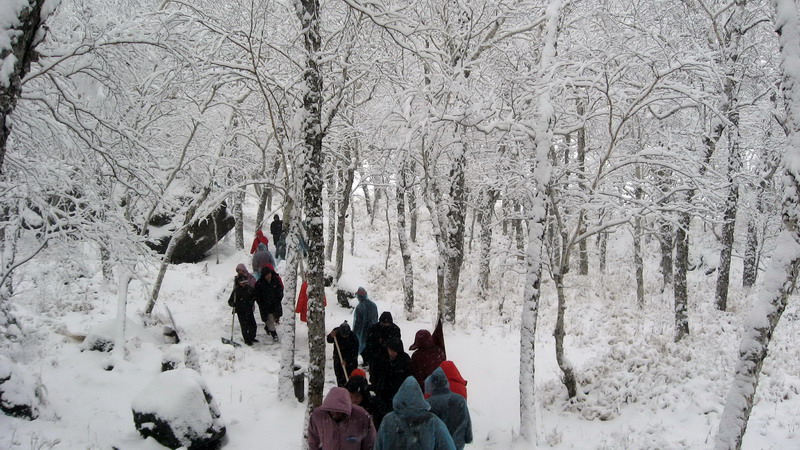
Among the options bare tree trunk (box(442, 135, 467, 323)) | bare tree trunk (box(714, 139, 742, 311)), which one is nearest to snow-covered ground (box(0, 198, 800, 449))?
bare tree trunk (box(714, 139, 742, 311))

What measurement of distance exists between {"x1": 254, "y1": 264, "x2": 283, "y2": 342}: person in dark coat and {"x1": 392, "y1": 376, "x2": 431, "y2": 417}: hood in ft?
26.3

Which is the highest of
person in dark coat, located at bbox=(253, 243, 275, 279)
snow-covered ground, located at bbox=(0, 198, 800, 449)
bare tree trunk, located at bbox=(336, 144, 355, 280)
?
bare tree trunk, located at bbox=(336, 144, 355, 280)

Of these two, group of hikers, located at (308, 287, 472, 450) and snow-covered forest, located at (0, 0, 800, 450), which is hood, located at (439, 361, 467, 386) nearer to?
group of hikers, located at (308, 287, 472, 450)

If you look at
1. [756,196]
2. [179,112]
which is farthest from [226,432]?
[756,196]

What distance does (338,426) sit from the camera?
14.1ft

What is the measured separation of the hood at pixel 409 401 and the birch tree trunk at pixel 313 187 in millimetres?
2662

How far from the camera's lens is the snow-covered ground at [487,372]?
6867 mm

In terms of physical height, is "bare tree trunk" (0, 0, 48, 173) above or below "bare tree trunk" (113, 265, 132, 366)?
above

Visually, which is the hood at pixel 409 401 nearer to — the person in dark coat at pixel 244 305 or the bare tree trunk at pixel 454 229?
the person in dark coat at pixel 244 305

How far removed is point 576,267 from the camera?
75.9 ft

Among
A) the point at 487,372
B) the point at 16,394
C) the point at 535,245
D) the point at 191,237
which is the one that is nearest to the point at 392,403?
the point at 535,245

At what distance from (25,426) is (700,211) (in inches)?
417

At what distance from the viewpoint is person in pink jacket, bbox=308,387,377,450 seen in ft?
13.9

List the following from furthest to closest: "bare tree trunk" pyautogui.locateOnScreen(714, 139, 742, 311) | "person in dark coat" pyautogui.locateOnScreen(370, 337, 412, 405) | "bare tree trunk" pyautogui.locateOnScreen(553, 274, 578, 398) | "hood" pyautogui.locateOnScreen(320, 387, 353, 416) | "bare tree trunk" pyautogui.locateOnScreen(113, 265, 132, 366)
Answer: "bare tree trunk" pyautogui.locateOnScreen(714, 139, 742, 311) < "bare tree trunk" pyautogui.locateOnScreen(113, 265, 132, 366) < "bare tree trunk" pyautogui.locateOnScreen(553, 274, 578, 398) < "person in dark coat" pyautogui.locateOnScreen(370, 337, 412, 405) < "hood" pyautogui.locateOnScreen(320, 387, 353, 416)
